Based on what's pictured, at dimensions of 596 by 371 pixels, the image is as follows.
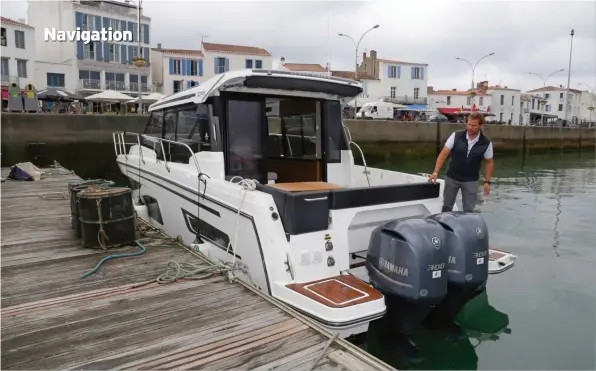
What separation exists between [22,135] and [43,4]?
3399 centimetres

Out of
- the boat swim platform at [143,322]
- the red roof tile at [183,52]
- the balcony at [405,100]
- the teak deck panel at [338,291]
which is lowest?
the boat swim platform at [143,322]

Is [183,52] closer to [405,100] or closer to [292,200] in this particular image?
[405,100]

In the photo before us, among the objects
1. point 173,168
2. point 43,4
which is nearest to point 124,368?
point 173,168

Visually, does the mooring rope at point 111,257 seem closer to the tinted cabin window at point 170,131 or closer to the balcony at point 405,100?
the tinted cabin window at point 170,131

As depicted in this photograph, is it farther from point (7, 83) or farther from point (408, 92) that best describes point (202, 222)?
point (408, 92)

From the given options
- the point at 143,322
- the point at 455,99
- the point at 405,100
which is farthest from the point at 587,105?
the point at 143,322

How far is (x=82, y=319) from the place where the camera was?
3430 millimetres

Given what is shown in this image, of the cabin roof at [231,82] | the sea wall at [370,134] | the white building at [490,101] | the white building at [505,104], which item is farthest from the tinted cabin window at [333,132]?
the white building at [505,104]

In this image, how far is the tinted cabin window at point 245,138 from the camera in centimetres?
509

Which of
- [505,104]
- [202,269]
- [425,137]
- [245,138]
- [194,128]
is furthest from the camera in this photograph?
[505,104]

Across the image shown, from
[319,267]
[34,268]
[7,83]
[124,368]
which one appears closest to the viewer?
[124,368]

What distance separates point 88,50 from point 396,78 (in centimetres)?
3420

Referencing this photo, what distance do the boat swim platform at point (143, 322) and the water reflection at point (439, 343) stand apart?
944mm

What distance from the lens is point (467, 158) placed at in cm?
530
